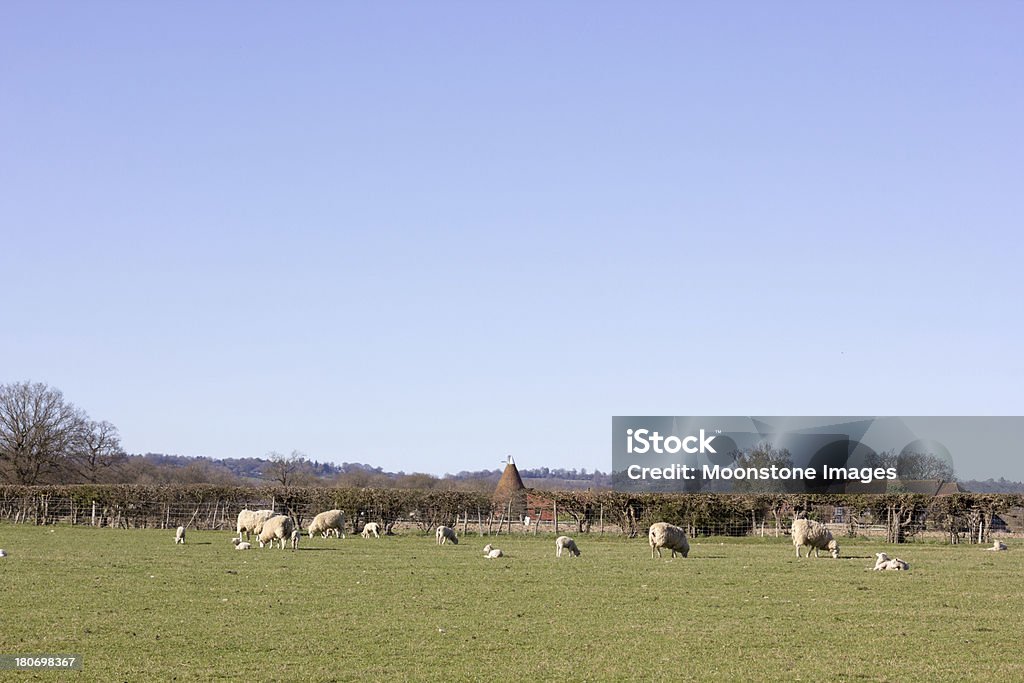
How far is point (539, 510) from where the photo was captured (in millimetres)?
55938

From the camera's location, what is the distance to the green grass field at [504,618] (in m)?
14.5

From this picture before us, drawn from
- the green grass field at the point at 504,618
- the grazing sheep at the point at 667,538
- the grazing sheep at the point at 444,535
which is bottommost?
the green grass field at the point at 504,618

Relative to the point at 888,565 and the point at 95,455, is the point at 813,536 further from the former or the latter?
the point at 95,455

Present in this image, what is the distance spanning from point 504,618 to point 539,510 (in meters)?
36.9

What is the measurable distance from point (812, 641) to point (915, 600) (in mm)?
7032

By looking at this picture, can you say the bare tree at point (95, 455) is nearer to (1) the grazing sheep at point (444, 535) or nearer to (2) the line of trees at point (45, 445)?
(2) the line of trees at point (45, 445)

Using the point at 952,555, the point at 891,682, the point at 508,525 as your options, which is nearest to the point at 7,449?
the point at 508,525

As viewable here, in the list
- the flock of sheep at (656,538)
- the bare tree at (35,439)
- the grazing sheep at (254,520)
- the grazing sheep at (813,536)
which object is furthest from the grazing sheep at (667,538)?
the bare tree at (35,439)

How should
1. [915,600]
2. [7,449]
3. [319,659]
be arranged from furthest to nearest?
[7,449], [915,600], [319,659]

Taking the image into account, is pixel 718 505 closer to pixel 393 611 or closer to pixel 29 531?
pixel 29 531

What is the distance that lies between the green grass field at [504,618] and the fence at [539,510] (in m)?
18.0

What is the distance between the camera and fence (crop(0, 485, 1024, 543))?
50.9 meters

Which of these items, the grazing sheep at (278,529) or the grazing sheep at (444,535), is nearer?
the grazing sheep at (278,529)

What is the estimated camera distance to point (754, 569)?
30.5m
